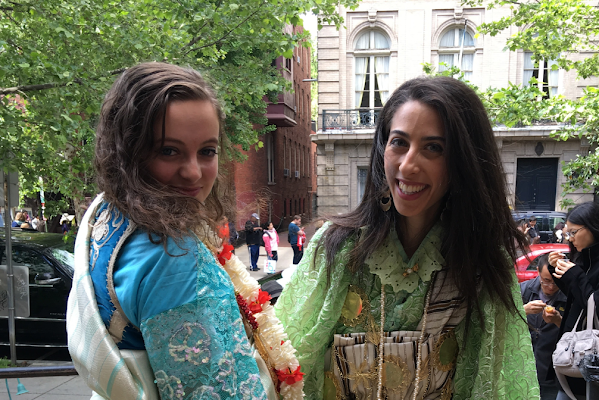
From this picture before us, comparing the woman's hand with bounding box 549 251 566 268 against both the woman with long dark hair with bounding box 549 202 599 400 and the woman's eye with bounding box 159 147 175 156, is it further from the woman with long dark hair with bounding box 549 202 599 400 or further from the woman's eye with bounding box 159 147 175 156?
the woman's eye with bounding box 159 147 175 156

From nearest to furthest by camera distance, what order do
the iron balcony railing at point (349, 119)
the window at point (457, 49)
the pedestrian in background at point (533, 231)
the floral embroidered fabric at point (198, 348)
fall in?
the floral embroidered fabric at point (198, 348) < the pedestrian in background at point (533, 231) < the window at point (457, 49) < the iron balcony railing at point (349, 119)

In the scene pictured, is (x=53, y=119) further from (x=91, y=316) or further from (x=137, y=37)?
(x=91, y=316)

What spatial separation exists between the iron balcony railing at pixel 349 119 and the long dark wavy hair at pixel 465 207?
13.7m

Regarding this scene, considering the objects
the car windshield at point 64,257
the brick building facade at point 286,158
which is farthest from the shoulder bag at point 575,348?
the brick building facade at point 286,158

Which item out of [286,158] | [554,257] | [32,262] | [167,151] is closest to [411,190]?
[167,151]

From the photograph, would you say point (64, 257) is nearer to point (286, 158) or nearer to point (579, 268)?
point (579, 268)

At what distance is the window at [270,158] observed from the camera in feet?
77.9

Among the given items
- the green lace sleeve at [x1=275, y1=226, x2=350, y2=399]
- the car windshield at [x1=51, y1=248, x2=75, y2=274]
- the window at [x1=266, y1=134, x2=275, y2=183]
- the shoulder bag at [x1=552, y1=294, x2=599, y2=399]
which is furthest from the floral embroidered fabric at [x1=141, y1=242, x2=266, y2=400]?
the window at [x1=266, y1=134, x2=275, y2=183]

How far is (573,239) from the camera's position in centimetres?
360

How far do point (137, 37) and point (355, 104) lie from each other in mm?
10846

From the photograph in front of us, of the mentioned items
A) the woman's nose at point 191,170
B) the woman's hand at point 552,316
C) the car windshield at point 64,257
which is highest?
the woman's nose at point 191,170

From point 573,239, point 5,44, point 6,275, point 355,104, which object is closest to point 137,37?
point 5,44

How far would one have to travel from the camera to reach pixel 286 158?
26.9 m

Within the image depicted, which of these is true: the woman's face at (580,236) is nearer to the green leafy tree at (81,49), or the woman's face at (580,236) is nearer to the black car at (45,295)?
the green leafy tree at (81,49)
